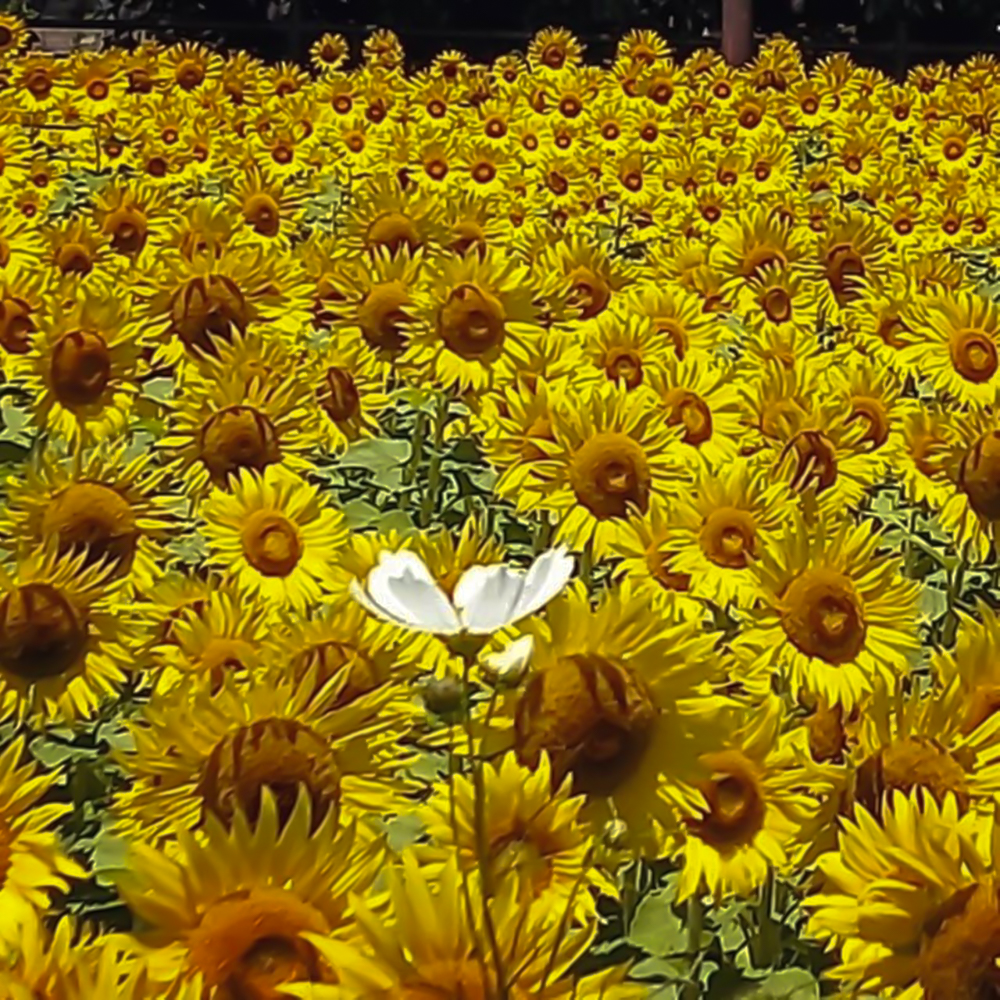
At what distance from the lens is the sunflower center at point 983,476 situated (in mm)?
2199

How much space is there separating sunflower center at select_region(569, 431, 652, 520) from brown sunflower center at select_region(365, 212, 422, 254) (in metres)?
1.03

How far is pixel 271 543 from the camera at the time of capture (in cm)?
215

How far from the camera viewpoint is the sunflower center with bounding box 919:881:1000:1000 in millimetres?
1049

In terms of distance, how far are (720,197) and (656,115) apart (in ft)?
5.52

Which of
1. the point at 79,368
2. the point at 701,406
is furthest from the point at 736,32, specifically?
the point at 79,368

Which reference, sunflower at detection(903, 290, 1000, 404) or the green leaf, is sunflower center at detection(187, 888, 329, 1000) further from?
sunflower at detection(903, 290, 1000, 404)

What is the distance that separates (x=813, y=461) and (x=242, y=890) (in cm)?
133

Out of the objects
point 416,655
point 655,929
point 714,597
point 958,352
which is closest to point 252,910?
point 416,655

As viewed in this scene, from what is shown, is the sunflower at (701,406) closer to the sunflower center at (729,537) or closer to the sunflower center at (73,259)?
the sunflower center at (729,537)

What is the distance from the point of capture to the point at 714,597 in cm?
200

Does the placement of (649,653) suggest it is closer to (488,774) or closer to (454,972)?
(488,774)

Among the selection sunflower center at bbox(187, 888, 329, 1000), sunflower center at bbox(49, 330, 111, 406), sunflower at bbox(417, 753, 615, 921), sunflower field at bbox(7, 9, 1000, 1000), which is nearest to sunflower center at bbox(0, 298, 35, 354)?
sunflower field at bbox(7, 9, 1000, 1000)

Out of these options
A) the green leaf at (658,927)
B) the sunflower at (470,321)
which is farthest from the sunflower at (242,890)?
the sunflower at (470,321)

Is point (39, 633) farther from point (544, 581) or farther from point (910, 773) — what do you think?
point (910, 773)
